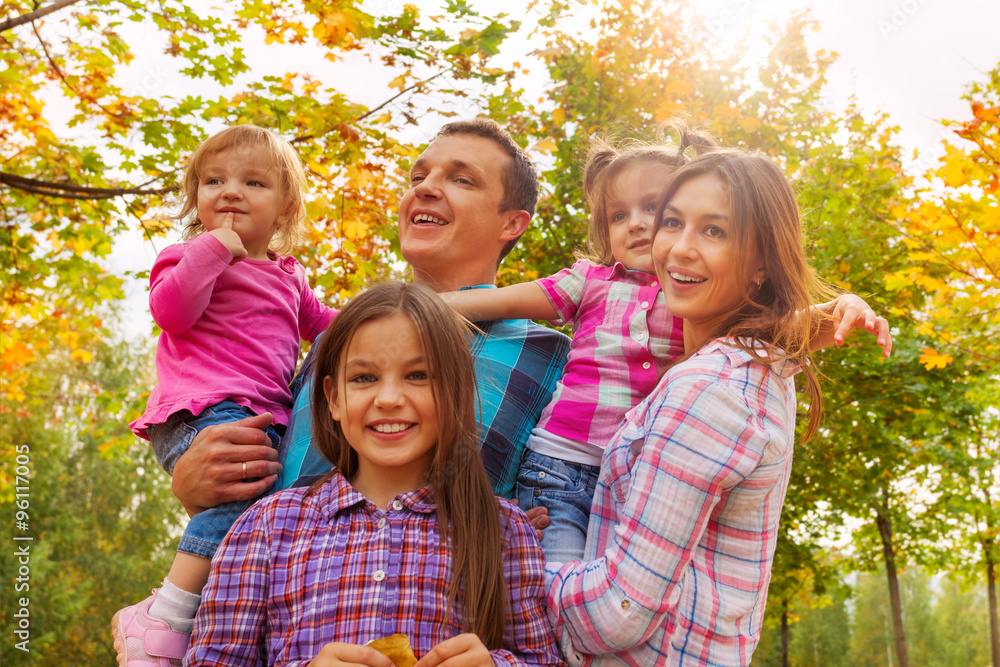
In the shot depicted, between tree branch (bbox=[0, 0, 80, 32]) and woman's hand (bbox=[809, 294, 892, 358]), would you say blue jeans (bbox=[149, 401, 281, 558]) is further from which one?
tree branch (bbox=[0, 0, 80, 32])

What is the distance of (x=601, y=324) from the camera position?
2297 millimetres

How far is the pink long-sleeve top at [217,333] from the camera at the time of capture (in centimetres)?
232

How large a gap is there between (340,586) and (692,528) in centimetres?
79

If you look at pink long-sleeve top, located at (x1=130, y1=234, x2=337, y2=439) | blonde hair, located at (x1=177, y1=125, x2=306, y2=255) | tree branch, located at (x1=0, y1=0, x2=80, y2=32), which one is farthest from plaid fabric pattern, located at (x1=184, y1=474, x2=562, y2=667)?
tree branch, located at (x1=0, y1=0, x2=80, y2=32)

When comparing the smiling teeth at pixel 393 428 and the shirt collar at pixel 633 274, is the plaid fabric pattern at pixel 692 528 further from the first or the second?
the shirt collar at pixel 633 274

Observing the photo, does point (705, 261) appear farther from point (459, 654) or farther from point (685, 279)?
point (459, 654)

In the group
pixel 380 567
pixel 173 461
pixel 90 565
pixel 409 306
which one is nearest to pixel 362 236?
pixel 173 461

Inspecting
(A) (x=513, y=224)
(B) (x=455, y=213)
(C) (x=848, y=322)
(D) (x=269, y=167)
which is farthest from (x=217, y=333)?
(C) (x=848, y=322)

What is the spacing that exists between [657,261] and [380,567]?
1.02 m

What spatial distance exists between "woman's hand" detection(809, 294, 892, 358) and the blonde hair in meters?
1.89

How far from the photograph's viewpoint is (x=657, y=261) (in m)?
1.95

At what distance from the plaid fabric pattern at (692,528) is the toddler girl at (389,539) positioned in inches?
7.7

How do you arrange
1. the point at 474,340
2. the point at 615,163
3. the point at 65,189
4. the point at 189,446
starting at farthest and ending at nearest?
the point at 65,189, the point at 615,163, the point at 474,340, the point at 189,446

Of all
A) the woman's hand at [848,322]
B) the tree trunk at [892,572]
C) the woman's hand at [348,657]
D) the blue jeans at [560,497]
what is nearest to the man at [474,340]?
the blue jeans at [560,497]
